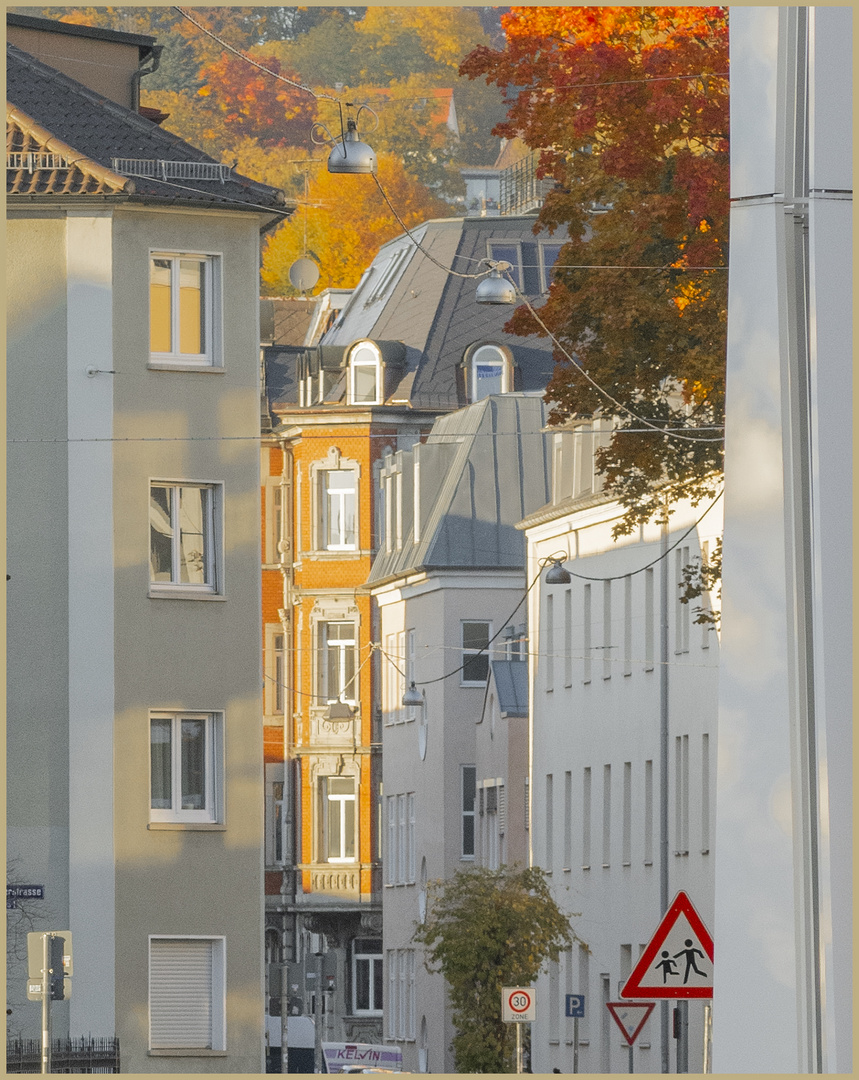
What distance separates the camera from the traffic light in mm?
15305

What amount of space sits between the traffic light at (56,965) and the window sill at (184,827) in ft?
3.77

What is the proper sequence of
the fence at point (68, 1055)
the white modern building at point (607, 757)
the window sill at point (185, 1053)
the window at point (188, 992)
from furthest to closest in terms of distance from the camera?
the white modern building at point (607, 757) < the window at point (188, 992) < the window sill at point (185, 1053) < the fence at point (68, 1055)

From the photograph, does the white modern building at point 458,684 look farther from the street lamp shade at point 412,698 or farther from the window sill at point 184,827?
the window sill at point 184,827

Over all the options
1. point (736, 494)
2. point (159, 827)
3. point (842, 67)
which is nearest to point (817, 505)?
point (736, 494)

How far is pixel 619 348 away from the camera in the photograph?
1570 cm

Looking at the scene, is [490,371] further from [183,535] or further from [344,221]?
[183,535]

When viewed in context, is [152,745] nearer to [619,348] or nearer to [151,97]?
[619,348]

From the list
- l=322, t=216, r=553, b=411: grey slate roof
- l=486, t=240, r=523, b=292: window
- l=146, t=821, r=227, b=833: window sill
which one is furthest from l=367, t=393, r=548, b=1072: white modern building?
l=146, t=821, r=227, b=833: window sill

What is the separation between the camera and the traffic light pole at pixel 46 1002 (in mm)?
15008

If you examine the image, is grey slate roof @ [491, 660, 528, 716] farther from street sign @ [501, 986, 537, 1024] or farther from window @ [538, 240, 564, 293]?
window @ [538, 240, 564, 293]

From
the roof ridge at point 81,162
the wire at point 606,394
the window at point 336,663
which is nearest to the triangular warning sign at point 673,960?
the wire at point 606,394

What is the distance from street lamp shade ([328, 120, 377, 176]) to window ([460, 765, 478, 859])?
5.10 meters

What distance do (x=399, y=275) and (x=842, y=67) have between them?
11014 mm

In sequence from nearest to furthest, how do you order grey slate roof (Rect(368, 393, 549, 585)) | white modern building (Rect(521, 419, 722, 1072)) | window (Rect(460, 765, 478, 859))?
white modern building (Rect(521, 419, 722, 1072)) < grey slate roof (Rect(368, 393, 549, 585)) < window (Rect(460, 765, 478, 859))
